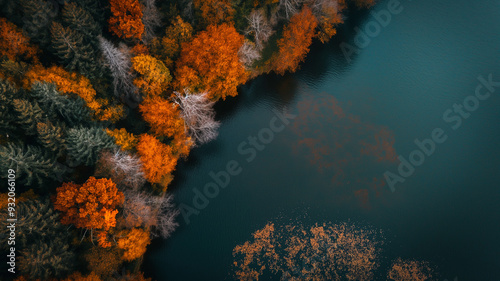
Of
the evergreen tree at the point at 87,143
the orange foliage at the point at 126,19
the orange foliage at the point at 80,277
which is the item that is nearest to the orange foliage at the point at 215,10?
the orange foliage at the point at 126,19

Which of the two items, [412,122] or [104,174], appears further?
[412,122]

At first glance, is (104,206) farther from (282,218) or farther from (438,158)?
(438,158)

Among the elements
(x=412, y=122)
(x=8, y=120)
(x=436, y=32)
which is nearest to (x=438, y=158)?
(x=412, y=122)

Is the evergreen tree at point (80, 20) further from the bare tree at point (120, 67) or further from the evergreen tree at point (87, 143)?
the evergreen tree at point (87, 143)

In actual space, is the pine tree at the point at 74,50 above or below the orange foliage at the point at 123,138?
above

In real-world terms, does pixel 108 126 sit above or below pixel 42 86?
below

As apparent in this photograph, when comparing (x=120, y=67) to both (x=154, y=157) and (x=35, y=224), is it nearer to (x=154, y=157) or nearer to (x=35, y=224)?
(x=154, y=157)

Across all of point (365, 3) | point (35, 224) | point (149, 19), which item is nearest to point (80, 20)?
point (149, 19)
